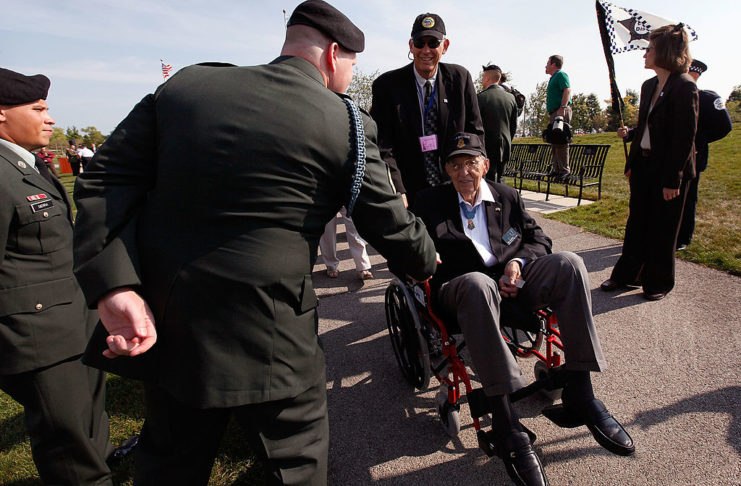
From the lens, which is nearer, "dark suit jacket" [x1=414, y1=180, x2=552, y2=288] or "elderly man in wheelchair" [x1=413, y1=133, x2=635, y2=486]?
"elderly man in wheelchair" [x1=413, y1=133, x2=635, y2=486]

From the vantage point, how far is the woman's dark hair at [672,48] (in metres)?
3.29

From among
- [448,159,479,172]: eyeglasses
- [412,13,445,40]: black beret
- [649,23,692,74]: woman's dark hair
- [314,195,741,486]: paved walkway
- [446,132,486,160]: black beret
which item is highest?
[412,13,445,40]: black beret

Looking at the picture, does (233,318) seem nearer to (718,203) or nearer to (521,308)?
(521,308)

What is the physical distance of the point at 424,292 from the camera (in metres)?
2.42

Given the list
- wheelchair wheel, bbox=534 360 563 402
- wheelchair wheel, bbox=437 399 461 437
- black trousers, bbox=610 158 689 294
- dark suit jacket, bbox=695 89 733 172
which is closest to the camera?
wheelchair wheel, bbox=437 399 461 437

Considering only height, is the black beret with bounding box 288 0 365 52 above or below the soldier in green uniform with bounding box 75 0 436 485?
above

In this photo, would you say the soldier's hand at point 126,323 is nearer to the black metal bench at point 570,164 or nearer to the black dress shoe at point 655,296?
the black dress shoe at point 655,296

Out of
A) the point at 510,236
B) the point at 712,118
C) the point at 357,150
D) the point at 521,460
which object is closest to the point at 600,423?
the point at 521,460

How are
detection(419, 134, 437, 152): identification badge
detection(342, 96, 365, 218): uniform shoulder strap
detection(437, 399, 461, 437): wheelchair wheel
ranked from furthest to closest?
detection(419, 134, 437, 152): identification badge, detection(437, 399, 461, 437): wheelchair wheel, detection(342, 96, 365, 218): uniform shoulder strap

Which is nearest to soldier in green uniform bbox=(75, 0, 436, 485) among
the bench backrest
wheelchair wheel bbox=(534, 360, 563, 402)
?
wheelchair wheel bbox=(534, 360, 563, 402)

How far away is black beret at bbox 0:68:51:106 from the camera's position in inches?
71.1

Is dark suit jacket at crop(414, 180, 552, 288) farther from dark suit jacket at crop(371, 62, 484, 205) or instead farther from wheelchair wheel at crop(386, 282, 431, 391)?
dark suit jacket at crop(371, 62, 484, 205)

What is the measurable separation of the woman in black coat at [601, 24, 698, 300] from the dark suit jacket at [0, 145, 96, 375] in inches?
165

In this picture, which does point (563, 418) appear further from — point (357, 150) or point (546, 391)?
point (357, 150)
